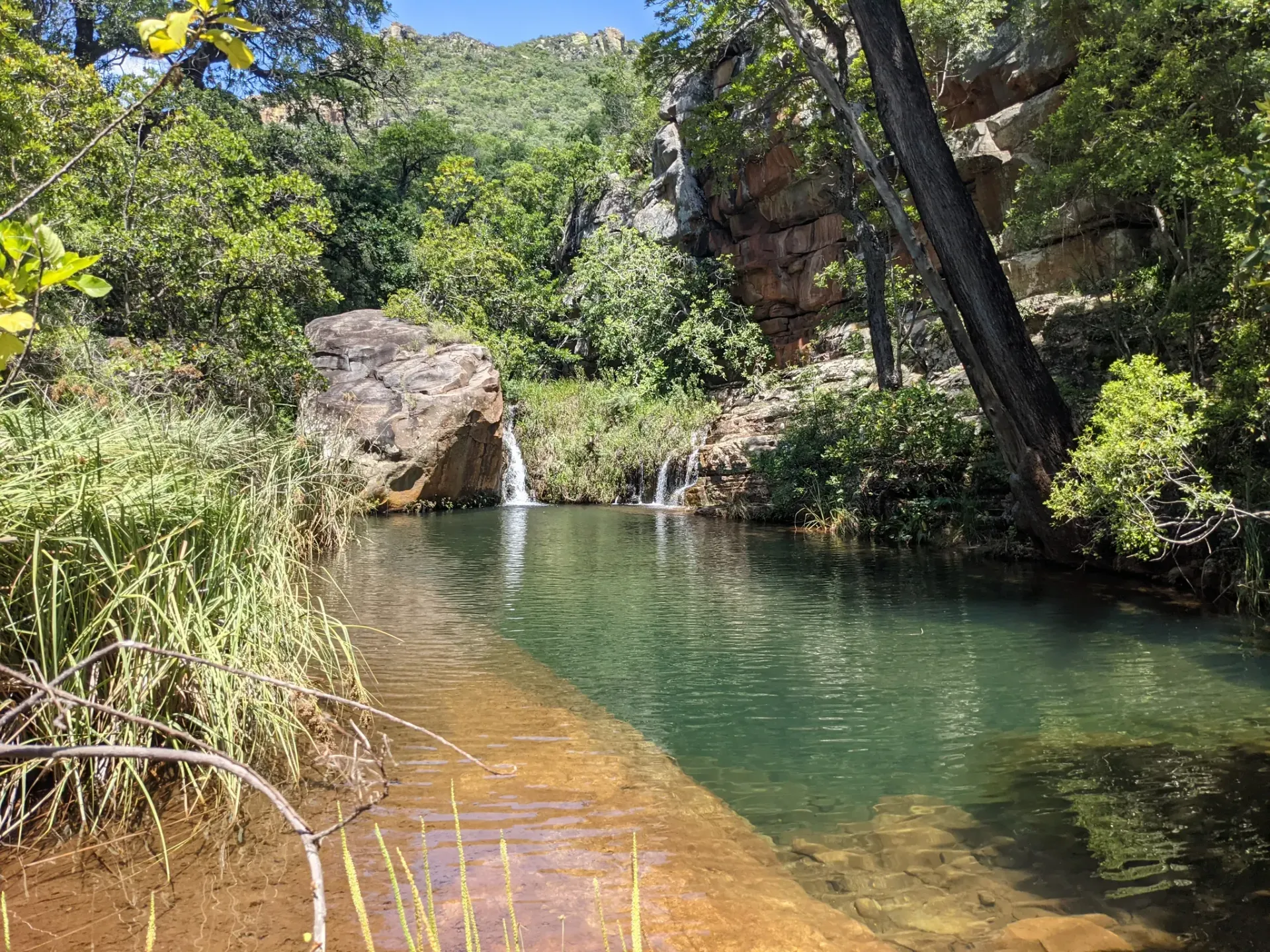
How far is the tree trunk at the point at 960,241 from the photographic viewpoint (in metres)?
8.84

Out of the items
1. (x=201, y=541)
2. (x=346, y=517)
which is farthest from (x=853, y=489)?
(x=201, y=541)

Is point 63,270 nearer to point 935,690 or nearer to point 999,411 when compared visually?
point 935,690

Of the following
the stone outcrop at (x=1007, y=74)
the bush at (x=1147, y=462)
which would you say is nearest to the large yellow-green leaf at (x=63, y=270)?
the bush at (x=1147, y=462)

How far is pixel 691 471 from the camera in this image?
63.3 feet

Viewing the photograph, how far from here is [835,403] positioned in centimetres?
1498

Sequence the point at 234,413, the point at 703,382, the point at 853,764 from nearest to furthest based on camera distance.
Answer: the point at 853,764, the point at 234,413, the point at 703,382

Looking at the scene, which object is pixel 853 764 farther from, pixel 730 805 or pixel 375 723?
pixel 375 723

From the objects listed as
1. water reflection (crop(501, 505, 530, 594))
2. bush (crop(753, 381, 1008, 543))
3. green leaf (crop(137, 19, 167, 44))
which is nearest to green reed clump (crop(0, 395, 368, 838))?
green leaf (crop(137, 19, 167, 44))

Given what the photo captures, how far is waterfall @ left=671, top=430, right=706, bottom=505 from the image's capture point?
18.9 meters

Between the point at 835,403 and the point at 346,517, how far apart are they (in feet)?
27.4

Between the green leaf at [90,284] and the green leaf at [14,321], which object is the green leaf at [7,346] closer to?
the green leaf at [14,321]

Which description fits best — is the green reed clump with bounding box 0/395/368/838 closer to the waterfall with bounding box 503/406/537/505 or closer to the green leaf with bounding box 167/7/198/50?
the green leaf with bounding box 167/7/198/50

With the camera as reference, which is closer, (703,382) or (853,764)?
(853,764)

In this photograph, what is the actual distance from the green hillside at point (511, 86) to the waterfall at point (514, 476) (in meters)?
21.6
